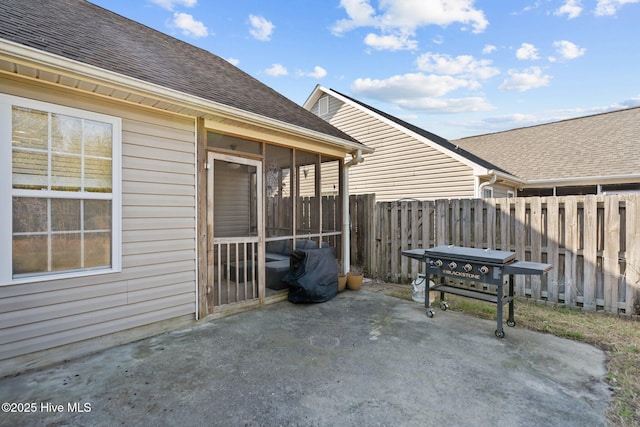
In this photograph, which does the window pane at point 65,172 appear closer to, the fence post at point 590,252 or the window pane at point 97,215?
the window pane at point 97,215

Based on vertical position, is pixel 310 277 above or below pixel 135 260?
below

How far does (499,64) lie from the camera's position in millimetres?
10414

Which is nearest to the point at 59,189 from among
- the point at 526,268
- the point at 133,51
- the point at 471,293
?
the point at 133,51

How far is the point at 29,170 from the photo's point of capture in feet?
8.55

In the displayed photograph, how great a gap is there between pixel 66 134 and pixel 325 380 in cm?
327

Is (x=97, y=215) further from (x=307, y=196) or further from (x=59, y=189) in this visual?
(x=307, y=196)

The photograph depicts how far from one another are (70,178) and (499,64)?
1257cm

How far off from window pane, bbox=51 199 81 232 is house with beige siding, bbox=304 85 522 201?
318 inches

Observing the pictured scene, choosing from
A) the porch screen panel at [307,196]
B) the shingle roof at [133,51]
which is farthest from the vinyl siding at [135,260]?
the porch screen panel at [307,196]

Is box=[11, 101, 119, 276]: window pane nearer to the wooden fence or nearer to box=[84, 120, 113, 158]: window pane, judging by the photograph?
box=[84, 120, 113, 158]: window pane

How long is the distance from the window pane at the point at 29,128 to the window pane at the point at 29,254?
82 centimetres

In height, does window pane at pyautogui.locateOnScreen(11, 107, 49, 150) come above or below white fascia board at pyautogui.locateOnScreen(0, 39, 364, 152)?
below

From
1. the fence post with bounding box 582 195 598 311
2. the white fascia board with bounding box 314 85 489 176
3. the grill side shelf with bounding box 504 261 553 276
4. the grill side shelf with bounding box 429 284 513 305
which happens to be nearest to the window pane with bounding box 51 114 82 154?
the grill side shelf with bounding box 429 284 513 305

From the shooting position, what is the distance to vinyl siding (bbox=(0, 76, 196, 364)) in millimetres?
2582
